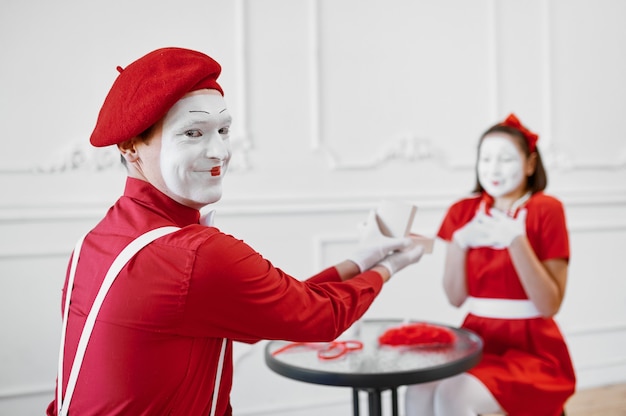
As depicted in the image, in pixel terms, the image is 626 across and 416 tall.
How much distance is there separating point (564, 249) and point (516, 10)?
1.68 m

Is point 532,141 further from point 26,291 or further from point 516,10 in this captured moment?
point 26,291

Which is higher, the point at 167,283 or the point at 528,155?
the point at 528,155

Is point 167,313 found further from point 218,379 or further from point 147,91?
point 147,91

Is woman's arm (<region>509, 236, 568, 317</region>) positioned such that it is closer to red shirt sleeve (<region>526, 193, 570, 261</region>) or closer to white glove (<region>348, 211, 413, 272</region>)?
red shirt sleeve (<region>526, 193, 570, 261</region>)

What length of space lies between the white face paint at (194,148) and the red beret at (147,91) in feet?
0.09

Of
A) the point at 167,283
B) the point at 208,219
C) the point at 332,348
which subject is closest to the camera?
the point at 167,283

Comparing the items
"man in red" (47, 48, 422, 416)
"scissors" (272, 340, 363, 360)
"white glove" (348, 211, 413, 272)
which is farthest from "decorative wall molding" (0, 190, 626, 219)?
"man in red" (47, 48, 422, 416)

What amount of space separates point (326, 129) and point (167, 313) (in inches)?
73.8

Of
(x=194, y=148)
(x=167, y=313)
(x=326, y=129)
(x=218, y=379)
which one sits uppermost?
(x=326, y=129)

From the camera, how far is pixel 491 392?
1729 millimetres

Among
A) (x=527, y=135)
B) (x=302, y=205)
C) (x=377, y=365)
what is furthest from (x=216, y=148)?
(x=302, y=205)

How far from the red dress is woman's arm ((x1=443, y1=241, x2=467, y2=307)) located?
0.08 feet

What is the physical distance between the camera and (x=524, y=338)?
1925mm

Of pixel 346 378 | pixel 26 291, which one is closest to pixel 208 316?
pixel 346 378
